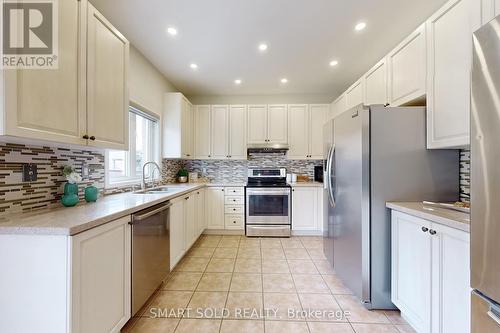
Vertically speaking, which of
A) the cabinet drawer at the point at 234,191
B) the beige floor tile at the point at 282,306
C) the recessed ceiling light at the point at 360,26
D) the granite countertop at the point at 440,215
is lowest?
the beige floor tile at the point at 282,306

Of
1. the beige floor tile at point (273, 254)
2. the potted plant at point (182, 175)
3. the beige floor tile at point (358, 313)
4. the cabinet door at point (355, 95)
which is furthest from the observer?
the potted plant at point (182, 175)

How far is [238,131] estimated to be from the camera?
407cm

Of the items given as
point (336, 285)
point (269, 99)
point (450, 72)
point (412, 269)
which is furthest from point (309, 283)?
point (269, 99)

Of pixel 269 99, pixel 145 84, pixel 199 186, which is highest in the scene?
pixel 269 99

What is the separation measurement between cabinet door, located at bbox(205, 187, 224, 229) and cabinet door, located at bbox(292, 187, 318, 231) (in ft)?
4.14

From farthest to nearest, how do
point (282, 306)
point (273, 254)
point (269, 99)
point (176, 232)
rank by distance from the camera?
point (269, 99) → point (273, 254) → point (176, 232) → point (282, 306)

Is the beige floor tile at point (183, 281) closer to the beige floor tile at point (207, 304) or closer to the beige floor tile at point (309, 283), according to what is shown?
the beige floor tile at point (207, 304)

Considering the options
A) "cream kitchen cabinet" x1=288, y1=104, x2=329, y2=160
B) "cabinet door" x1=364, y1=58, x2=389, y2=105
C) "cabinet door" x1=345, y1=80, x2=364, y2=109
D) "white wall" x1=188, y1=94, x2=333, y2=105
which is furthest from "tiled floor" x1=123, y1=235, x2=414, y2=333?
"white wall" x1=188, y1=94, x2=333, y2=105

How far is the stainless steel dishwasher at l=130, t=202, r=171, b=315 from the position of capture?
1.57m

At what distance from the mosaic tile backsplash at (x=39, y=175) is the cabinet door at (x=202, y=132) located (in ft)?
7.58

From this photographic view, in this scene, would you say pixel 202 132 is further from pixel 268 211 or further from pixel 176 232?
pixel 176 232

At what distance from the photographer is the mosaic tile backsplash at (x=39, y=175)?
1253 millimetres

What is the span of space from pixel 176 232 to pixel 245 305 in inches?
42.7

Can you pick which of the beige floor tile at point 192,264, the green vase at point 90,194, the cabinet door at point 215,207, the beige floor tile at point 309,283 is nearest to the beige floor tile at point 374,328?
the beige floor tile at point 309,283
